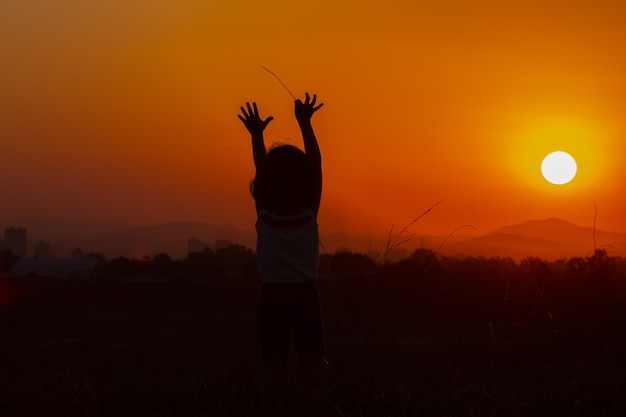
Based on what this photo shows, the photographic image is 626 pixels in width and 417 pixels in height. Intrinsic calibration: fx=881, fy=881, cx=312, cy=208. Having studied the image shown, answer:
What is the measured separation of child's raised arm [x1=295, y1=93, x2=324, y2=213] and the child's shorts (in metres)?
0.53

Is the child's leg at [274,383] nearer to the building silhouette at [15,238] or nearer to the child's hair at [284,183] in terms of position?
the child's hair at [284,183]

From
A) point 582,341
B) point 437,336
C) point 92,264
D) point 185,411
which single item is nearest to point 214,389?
point 185,411

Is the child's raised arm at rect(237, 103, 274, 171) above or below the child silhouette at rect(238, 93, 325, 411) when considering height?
above

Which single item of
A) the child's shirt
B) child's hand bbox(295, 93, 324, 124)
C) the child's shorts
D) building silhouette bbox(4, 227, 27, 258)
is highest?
child's hand bbox(295, 93, 324, 124)

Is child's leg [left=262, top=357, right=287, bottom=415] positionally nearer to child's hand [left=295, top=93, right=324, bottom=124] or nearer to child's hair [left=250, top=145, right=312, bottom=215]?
child's hair [left=250, top=145, right=312, bottom=215]

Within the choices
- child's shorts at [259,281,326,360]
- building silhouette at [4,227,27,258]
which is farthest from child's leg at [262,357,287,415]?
building silhouette at [4,227,27,258]

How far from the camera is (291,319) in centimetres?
489

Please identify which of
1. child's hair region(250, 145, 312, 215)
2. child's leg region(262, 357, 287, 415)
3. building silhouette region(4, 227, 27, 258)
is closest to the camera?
child's leg region(262, 357, 287, 415)

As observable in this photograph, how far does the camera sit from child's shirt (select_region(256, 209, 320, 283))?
4.92 meters

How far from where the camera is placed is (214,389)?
4410mm

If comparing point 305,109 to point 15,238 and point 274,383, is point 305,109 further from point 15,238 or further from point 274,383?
point 15,238

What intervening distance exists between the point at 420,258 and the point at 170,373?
166cm

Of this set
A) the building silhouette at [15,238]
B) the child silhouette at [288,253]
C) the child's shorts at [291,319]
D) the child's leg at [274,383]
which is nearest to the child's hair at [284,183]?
the child silhouette at [288,253]

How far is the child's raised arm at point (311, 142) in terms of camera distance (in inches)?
202
